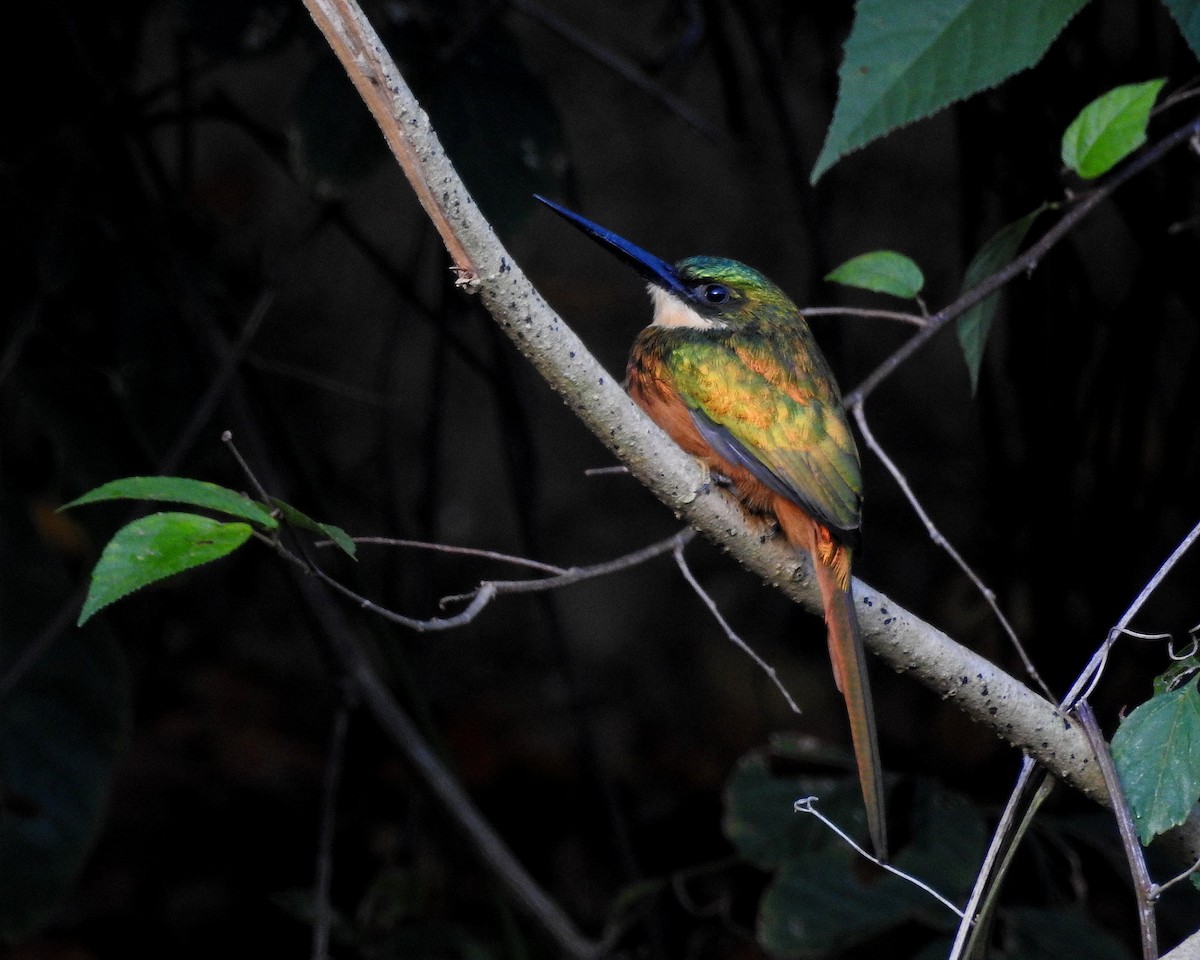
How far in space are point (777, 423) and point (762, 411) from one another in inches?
1.1

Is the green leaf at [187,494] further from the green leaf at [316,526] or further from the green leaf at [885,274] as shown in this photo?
the green leaf at [885,274]

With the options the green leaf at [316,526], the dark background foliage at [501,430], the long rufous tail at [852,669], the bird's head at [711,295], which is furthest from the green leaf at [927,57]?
the green leaf at [316,526]

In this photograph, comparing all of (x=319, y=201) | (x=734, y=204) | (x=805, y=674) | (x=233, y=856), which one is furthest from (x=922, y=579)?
(x=319, y=201)

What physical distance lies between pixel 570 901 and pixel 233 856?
0.83 metres

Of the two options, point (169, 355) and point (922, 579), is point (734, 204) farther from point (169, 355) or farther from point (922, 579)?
point (169, 355)

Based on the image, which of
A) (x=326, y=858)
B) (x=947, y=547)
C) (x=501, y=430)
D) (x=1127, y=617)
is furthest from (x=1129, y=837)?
(x=501, y=430)

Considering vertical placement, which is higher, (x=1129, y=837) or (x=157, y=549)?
(x=157, y=549)

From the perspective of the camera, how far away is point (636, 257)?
6.10 feet

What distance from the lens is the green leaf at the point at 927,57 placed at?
4.57 feet

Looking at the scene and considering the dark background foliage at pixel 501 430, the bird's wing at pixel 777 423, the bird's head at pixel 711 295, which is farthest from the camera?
the dark background foliage at pixel 501 430

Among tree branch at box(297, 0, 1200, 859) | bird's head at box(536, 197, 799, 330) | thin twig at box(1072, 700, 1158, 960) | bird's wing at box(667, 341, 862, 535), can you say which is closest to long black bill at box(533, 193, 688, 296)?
bird's head at box(536, 197, 799, 330)

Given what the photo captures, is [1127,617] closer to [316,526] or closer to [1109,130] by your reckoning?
[1109,130]

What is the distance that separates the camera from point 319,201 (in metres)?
2.20

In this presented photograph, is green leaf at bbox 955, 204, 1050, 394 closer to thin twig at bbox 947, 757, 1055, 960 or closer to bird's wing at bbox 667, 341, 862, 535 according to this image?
bird's wing at bbox 667, 341, 862, 535
